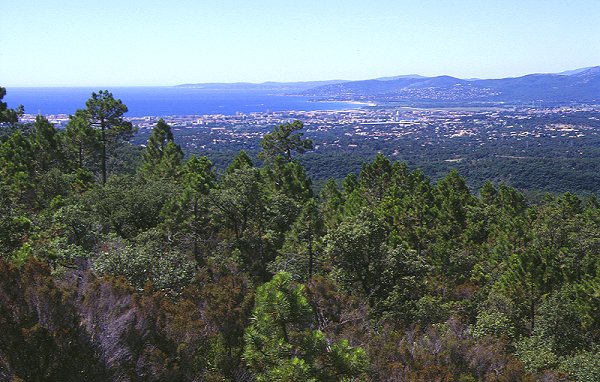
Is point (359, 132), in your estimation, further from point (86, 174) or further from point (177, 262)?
point (177, 262)

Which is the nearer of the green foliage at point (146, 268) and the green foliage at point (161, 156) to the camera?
the green foliage at point (146, 268)

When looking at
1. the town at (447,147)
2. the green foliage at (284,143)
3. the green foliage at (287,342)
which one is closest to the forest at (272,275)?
the green foliage at (287,342)

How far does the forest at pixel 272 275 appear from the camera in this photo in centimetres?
798

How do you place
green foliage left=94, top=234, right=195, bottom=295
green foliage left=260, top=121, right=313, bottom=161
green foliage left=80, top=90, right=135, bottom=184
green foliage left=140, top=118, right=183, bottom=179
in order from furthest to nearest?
green foliage left=260, top=121, right=313, bottom=161 → green foliage left=80, top=90, right=135, bottom=184 → green foliage left=140, top=118, right=183, bottom=179 → green foliage left=94, top=234, right=195, bottom=295

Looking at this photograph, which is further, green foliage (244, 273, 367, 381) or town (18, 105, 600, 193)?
town (18, 105, 600, 193)

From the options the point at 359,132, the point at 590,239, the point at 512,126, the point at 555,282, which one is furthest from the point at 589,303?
the point at 512,126

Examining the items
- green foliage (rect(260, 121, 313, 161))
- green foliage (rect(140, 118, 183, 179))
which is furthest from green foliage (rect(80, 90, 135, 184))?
green foliage (rect(260, 121, 313, 161))

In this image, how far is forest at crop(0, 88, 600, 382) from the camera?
798 cm

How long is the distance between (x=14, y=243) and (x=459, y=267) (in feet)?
59.6

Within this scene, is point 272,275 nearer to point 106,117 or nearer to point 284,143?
point 284,143

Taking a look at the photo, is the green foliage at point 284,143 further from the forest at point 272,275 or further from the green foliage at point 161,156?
the green foliage at point 161,156

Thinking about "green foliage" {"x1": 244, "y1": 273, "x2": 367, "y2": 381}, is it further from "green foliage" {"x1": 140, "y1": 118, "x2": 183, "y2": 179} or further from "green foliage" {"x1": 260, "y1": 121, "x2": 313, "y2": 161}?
"green foliage" {"x1": 260, "y1": 121, "x2": 313, "y2": 161}

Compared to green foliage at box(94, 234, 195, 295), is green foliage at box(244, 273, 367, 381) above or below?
above

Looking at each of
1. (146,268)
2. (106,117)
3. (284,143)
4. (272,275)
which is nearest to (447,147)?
(284,143)
